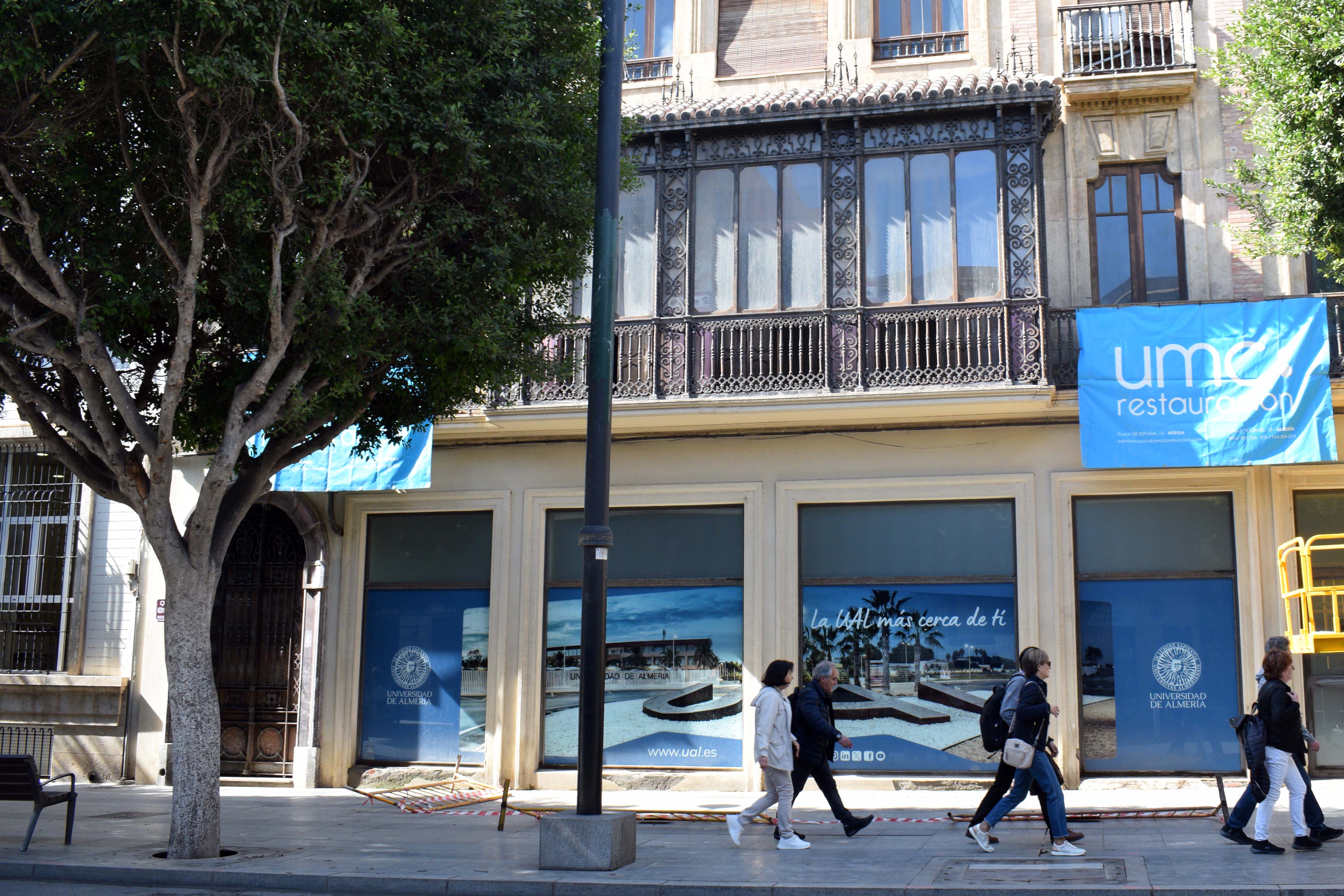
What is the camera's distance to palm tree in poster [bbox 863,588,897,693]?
15258 millimetres

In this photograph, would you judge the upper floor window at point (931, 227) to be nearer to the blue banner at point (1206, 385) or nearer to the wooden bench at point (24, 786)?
the blue banner at point (1206, 385)

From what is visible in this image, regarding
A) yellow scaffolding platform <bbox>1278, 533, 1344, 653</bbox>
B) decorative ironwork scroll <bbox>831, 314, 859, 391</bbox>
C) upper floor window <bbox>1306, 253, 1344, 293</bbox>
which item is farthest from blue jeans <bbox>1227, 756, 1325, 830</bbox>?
upper floor window <bbox>1306, 253, 1344, 293</bbox>

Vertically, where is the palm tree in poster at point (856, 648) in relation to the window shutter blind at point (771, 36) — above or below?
below

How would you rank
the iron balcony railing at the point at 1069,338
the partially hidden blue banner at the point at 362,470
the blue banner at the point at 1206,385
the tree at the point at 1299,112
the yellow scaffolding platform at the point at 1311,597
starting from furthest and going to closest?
the partially hidden blue banner at the point at 362,470
the iron balcony railing at the point at 1069,338
the blue banner at the point at 1206,385
the tree at the point at 1299,112
the yellow scaffolding platform at the point at 1311,597

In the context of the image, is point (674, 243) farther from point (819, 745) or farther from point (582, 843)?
point (582, 843)

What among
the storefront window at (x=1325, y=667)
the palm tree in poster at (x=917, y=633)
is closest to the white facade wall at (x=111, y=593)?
the palm tree in poster at (x=917, y=633)

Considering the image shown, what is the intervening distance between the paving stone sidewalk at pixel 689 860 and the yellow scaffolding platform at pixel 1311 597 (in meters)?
1.57

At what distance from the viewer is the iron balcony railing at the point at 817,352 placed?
1484 centimetres

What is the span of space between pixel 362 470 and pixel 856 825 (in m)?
8.49

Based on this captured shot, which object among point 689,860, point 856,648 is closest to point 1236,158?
point 856,648

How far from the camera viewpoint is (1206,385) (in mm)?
14336

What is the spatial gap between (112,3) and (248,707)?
10879 millimetres

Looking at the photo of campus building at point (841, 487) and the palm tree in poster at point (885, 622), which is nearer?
the photo of campus building at point (841, 487)

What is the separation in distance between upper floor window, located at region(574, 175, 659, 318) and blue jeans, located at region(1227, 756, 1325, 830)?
9261 mm
